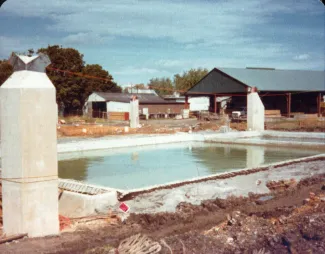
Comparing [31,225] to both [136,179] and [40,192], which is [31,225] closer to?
[40,192]

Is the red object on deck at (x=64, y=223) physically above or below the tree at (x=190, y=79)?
below

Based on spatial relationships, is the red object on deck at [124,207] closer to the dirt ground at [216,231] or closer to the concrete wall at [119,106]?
the dirt ground at [216,231]

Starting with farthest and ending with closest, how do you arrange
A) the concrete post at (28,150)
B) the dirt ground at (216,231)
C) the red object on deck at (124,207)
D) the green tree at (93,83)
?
the green tree at (93,83) → the red object on deck at (124,207) → the concrete post at (28,150) → the dirt ground at (216,231)

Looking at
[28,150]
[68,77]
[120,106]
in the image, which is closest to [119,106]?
[120,106]

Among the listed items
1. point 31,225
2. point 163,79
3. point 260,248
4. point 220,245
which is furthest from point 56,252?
point 163,79

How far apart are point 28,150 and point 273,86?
26.0m

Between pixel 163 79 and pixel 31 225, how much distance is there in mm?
91795

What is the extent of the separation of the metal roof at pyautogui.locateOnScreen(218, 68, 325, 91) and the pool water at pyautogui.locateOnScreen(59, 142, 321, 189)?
1349cm

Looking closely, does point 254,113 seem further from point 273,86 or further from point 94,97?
point 94,97

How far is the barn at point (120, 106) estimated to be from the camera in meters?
34.8

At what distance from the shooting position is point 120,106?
35125mm

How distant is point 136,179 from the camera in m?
9.80

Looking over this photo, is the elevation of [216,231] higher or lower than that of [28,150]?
lower

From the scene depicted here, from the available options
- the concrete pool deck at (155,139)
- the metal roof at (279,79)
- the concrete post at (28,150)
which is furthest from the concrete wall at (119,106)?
the concrete post at (28,150)
